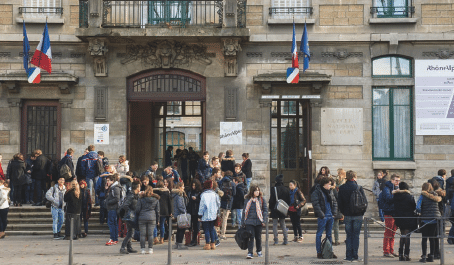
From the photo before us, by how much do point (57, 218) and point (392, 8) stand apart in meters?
12.6

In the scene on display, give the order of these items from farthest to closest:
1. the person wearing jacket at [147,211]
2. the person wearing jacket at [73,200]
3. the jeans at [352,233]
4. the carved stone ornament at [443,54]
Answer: the carved stone ornament at [443,54]
the person wearing jacket at [73,200]
the person wearing jacket at [147,211]
the jeans at [352,233]

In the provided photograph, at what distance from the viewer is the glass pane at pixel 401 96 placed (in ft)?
71.7

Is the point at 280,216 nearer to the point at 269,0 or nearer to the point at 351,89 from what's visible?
the point at 351,89

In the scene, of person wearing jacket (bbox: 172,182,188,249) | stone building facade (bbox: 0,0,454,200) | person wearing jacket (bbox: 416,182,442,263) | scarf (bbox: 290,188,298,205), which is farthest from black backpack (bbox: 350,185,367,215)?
stone building facade (bbox: 0,0,454,200)

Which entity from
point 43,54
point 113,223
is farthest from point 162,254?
point 43,54

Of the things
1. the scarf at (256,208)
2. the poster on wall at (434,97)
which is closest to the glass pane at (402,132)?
the poster on wall at (434,97)

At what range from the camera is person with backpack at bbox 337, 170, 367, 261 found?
44.7 ft

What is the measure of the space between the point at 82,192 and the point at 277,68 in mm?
7786

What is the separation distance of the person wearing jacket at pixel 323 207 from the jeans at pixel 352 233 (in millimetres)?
541

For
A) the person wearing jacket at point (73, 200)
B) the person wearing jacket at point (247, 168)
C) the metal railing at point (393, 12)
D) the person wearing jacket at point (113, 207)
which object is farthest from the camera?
the metal railing at point (393, 12)

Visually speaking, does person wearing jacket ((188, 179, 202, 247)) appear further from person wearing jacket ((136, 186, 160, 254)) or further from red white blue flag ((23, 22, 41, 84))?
red white blue flag ((23, 22, 41, 84))

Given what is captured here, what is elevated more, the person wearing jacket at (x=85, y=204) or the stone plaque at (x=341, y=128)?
the stone plaque at (x=341, y=128)

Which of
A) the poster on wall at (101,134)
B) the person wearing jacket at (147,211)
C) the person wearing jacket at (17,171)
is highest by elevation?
the poster on wall at (101,134)

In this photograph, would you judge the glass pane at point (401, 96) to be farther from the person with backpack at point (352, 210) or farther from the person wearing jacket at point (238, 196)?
the person with backpack at point (352, 210)
